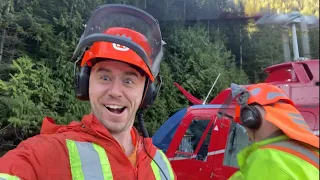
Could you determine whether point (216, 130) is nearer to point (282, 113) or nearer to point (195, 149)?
point (195, 149)

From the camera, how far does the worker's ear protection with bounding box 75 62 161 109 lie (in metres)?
0.97

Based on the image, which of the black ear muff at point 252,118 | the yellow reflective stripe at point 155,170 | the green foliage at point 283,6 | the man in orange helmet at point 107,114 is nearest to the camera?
the man in orange helmet at point 107,114

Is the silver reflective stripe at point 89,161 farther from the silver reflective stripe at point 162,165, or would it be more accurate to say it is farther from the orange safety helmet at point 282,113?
the orange safety helmet at point 282,113

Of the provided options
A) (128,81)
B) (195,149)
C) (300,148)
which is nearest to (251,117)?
(300,148)

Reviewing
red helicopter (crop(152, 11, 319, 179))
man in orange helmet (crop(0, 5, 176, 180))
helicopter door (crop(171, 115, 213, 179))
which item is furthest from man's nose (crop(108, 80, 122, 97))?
helicopter door (crop(171, 115, 213, 179))

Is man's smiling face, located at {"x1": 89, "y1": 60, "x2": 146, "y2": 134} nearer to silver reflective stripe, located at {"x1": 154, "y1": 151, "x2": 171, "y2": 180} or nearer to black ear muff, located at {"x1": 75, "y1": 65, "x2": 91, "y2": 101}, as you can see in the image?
black ear muff, located at {"x1": 75, "y1": 65, "x2": 91, "y2": 101}

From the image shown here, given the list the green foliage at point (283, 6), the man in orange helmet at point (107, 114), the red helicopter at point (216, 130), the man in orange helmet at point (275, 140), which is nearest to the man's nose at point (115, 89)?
the man in orange helmet at point (107, 114)

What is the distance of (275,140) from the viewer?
51.1 inches

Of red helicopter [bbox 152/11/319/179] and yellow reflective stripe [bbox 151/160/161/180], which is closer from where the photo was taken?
yellow reflective stripe [bbox 151/160/161/180]

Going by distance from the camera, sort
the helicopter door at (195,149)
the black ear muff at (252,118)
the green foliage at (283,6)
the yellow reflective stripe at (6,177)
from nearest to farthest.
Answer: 1. the yellow reflective stripe at (6,177)
2. the black ear muff at (252,118)
3. the green foliage at (283,6)
4. the helicopter door at (195,149)

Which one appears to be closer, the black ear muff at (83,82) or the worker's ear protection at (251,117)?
the black ear muff at (83,82)

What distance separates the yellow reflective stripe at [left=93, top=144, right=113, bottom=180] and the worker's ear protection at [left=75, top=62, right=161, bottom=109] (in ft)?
0.69

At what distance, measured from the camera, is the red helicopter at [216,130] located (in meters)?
2.36

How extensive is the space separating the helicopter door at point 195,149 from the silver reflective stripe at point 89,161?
6.92 feet
